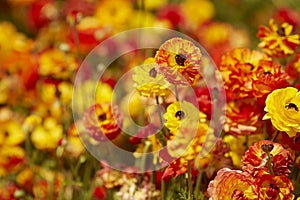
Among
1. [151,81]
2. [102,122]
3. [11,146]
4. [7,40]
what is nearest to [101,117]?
[102,122]

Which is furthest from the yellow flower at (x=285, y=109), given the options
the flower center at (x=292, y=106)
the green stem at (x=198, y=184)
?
the green stem at (x=198, y=184)

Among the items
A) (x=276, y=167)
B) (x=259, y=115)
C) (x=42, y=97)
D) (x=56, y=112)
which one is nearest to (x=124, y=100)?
(x=56, y=112)

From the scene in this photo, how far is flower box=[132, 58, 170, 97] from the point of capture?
1.26 meters

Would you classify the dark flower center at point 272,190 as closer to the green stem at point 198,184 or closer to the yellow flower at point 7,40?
the green stem at point 198,184

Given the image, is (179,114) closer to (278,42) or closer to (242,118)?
(242,118)

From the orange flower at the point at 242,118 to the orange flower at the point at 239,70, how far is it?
0.02 meters

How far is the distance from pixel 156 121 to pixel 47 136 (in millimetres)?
469

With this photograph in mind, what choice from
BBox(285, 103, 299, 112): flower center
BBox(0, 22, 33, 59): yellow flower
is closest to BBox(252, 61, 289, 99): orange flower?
BBox(285, 103, 299, 112): flower center

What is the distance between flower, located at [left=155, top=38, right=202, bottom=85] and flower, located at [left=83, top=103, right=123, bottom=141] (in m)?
0.22

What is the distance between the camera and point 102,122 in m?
1.40

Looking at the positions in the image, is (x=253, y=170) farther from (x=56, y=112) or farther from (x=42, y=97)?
(x=42, y=97)

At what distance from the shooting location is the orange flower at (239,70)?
1360mm

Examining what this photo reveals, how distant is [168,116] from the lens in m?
1.23

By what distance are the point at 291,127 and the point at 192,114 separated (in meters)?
0.19
